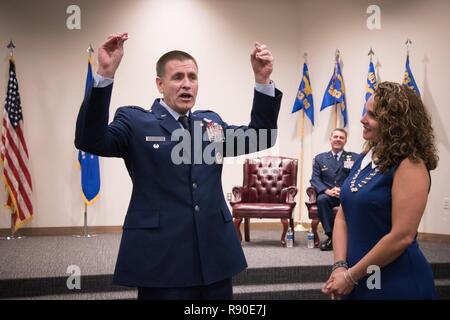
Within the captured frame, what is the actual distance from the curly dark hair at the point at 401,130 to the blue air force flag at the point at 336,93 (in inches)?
241

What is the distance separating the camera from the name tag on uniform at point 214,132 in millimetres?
2131

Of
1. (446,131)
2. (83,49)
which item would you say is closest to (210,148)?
(446,131)

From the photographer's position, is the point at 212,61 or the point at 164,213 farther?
the point at 212,61

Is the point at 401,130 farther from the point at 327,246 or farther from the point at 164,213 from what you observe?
the point at 327,246

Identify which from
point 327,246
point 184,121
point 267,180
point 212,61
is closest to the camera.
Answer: point 184,121

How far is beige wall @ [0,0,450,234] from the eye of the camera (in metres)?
7.52

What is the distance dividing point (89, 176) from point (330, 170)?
3.27 metres

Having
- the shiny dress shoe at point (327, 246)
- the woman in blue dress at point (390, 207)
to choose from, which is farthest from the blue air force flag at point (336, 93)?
the woman in blue dress at point (390, 207)

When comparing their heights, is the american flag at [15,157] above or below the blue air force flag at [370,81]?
below

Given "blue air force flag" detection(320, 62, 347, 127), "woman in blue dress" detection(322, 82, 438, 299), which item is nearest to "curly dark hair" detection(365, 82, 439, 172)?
"woman in blue dress" detection(322, 82, 438, 299)

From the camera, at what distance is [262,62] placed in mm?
2059

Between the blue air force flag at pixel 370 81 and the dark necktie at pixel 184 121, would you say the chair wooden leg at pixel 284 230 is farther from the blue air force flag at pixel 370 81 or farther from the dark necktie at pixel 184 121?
the dark necktie at pixel 184 121

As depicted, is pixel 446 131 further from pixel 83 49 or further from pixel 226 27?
pixel 83 49

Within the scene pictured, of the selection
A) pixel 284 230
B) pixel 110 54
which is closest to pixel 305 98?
pixel 284 230
